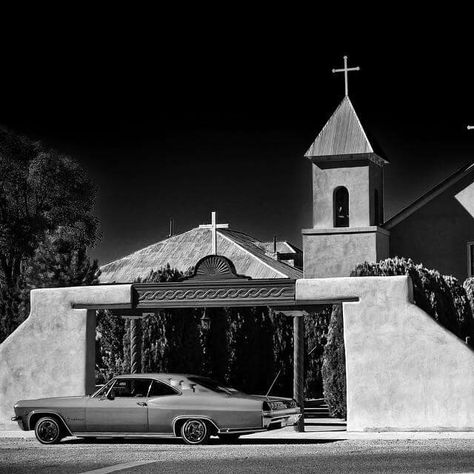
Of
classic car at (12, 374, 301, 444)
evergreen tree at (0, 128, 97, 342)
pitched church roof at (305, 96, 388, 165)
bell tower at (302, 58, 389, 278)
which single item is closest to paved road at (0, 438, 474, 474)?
classic car at (12, 374, 301, 444)

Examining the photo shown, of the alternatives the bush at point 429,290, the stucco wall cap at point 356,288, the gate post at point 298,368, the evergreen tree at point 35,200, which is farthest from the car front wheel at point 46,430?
the evergreen tree at point 35,200

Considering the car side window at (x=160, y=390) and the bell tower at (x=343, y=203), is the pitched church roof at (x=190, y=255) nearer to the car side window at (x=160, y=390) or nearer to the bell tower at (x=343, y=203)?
the bell tower at (x=343, y=203)

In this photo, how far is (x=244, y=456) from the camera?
16.6 metres

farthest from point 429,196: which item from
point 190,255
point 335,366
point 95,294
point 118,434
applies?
point 190,255

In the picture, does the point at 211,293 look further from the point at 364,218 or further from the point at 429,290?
the point at 364,218

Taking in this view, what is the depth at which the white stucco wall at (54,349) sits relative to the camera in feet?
74.7

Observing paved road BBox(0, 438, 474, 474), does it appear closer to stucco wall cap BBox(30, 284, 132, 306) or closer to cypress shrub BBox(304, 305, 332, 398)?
stucco wall cap BBox(30, 284, 132, 306)

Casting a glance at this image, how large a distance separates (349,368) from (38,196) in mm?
37262

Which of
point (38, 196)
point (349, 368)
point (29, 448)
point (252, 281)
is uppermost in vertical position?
point (38, 196)

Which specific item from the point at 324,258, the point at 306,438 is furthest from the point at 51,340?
the point at 324,258

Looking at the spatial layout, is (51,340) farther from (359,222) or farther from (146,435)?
(359,222)

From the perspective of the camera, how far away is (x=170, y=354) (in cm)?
3030

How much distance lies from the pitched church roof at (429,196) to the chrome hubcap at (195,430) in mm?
16306

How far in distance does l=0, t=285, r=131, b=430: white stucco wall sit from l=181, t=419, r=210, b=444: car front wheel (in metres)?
4.38
